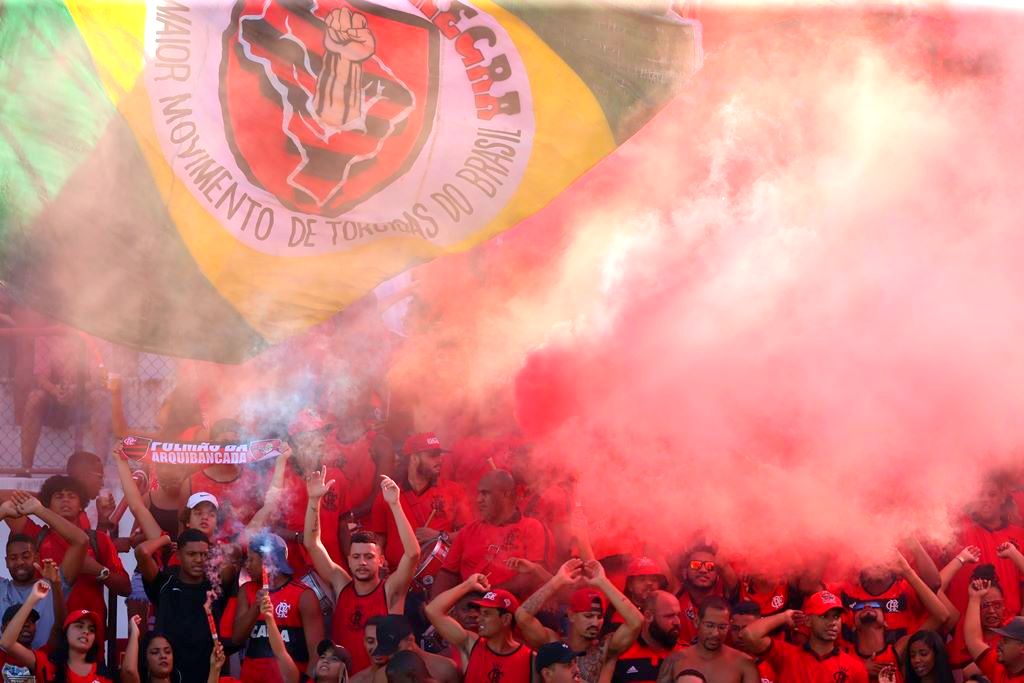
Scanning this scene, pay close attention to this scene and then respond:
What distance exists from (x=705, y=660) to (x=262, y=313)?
2.54 m

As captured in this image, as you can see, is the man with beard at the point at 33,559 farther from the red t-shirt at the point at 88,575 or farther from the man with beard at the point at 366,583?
the man with beard at the point at 366,583

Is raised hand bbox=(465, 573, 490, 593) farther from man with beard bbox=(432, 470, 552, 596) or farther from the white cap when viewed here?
the white cap

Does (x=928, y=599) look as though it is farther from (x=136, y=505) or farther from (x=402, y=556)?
(x=136, y=505)

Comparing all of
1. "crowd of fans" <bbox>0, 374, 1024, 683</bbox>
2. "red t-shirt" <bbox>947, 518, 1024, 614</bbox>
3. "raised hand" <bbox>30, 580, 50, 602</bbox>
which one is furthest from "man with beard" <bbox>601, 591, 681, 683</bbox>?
"raised hand" <bbox>30, 580, 50, 602</bbox>

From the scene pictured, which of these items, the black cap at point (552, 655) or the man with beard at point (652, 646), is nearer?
the black cap at point (552, 655)

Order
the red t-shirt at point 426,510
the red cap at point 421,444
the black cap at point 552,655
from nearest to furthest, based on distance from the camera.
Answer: the black cap at point 552,655, the red t-shirt at point 426,510, the red cap at point 421,444

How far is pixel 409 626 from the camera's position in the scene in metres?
6.08

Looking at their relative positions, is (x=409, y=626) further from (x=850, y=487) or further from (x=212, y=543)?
(x=850, y=487)

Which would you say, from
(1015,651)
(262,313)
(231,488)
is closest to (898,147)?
(1015,651)

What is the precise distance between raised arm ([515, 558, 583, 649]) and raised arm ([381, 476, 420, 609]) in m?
0.55

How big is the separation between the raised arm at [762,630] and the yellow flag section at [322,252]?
2151 mm

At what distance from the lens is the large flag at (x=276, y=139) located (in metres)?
6.14

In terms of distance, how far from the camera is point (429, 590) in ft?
21.9

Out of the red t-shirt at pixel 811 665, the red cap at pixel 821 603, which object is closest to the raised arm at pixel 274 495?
the red t-shirt at pixel 811 665
